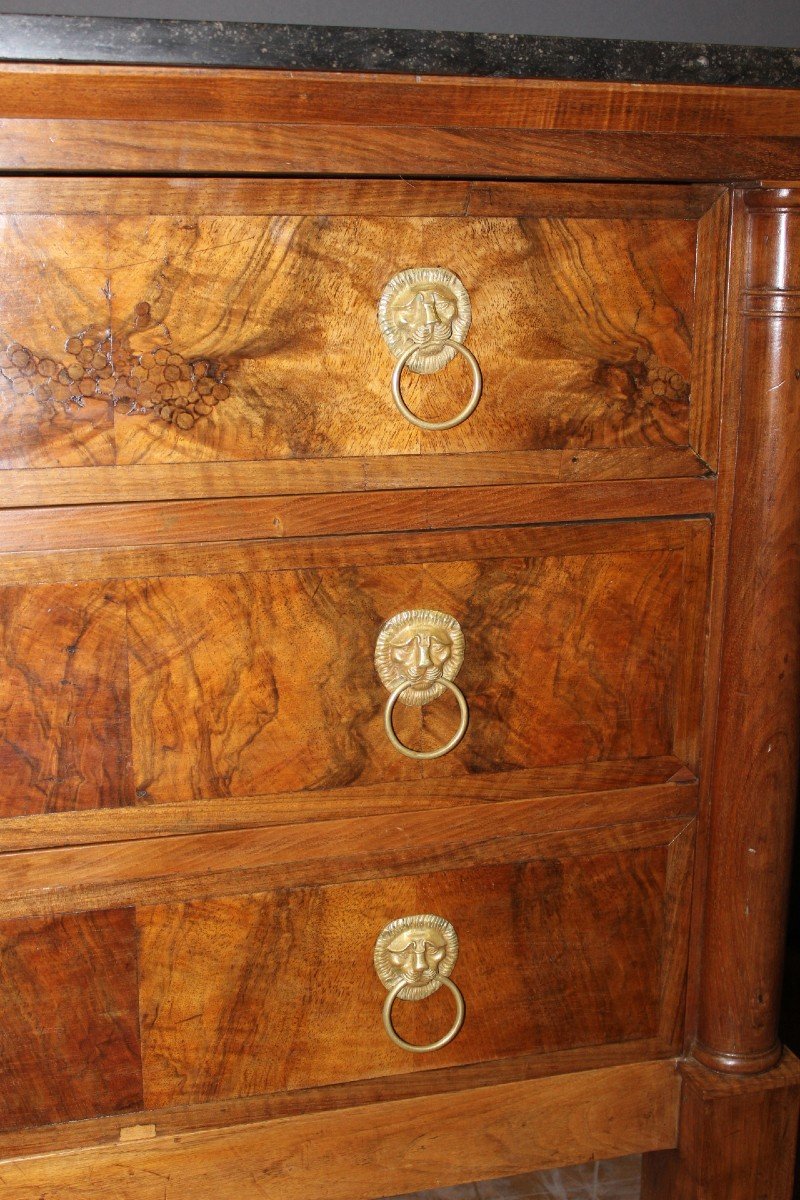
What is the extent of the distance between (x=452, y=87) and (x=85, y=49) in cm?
23

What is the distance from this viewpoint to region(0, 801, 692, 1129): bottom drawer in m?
0.90

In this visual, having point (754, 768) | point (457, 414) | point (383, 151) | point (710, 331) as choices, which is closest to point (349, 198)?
point (383, 151)

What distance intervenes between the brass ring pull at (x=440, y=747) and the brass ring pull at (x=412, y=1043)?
0.18 meters

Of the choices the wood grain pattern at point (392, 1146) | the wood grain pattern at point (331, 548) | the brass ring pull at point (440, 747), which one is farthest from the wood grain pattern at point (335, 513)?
the wood grain pattern at point (392, 1146)

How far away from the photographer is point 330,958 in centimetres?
94

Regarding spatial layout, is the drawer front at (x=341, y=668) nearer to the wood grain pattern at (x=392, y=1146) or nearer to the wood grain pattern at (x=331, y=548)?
the wood grain pattern at (x=331, y=548)

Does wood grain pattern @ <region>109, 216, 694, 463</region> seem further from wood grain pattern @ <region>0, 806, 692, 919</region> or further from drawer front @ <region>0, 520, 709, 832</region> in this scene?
wood grain pattern @ <region>0, 806, 692, 919</region>

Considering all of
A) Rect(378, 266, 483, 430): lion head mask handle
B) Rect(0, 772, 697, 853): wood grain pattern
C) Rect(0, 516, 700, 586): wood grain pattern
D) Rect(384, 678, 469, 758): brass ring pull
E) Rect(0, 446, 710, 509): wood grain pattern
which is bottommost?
Rect(0, 772, 697, 853): wood grain pattern

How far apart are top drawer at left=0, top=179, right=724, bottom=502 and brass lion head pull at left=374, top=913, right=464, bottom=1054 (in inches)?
13.5

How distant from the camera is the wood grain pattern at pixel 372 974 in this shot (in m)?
0.92

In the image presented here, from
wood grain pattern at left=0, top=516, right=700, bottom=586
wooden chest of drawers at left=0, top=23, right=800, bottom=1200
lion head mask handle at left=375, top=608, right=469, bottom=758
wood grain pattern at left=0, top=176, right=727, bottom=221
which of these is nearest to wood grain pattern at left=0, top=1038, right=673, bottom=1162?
wooden chest of drawers at left=0, top=23, right=800, bottom=1200

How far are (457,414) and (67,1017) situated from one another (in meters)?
0.52

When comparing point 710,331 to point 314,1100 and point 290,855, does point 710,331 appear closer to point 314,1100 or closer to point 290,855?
point 290,855

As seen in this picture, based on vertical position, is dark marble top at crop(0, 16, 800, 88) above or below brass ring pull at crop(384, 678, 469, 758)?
above
